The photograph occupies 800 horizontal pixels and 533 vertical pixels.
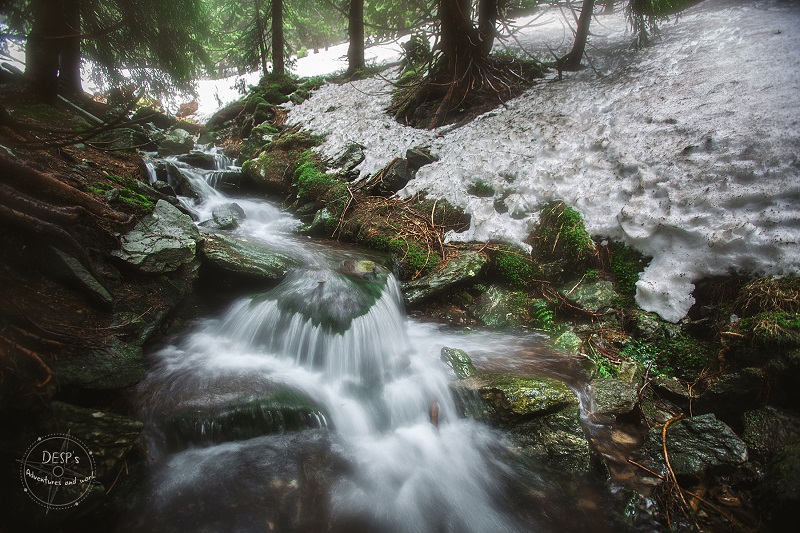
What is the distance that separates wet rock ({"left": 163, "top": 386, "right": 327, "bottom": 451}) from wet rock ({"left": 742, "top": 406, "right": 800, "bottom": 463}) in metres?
3.52

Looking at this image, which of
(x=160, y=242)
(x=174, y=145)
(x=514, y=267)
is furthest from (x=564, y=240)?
(x=174, y=145)

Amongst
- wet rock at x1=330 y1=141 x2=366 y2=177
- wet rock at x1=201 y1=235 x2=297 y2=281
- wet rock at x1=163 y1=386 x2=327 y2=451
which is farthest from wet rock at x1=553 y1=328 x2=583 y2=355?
wet rock at x1=330 y1=141 x2=366 y2=177

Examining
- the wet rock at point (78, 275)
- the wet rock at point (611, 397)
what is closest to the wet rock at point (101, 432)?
the wet rock at point (78, 275)

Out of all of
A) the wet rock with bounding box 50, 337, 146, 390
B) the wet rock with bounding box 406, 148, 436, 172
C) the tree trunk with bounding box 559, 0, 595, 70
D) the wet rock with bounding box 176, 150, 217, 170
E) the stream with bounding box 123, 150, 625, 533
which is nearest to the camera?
the wet rock with bounding box 50, 337, 146, 390

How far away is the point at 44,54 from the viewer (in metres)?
6.17

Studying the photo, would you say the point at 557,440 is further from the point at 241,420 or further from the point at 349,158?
the point at 349,158

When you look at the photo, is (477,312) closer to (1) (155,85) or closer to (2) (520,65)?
(2) (520,65)

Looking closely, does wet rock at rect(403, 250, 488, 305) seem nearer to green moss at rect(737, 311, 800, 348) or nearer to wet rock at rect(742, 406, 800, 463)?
green moss at rect(737, 311, 800, 348)

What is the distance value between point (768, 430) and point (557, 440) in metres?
1.54

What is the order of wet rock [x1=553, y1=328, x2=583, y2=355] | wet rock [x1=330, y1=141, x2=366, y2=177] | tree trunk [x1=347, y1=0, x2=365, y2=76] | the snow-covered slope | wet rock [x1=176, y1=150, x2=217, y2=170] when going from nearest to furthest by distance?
the snow-covered slope, wet rock [x1=553, y1=328, x2=583, y2=355], wet rock [x1=330, y1=141, x2=366, y2=177], wet rock [x1=176, y1=150, x2=217, y2=170], tree trunk [x1=347, y1=0, x2=365, y2=76]

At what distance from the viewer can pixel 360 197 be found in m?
6.04

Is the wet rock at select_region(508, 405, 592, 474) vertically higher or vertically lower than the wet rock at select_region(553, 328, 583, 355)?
lower

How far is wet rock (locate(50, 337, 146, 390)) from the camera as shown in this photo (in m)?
2.43

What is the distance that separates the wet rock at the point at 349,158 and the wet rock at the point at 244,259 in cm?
266
